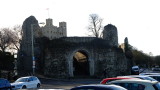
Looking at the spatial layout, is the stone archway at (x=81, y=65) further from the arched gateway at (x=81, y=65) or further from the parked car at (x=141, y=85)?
the parked car at (x=141, y=85)

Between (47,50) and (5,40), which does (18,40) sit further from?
(47,50)

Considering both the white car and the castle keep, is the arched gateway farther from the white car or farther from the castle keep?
the white car

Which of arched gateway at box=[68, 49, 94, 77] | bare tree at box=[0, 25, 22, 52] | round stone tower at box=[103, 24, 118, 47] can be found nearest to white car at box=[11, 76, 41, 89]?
arched gateway at box=[68, 49, 94, 77]

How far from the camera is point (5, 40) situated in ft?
210

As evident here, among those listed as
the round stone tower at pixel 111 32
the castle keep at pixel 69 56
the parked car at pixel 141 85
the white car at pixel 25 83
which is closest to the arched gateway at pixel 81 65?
the castle keep at pixel 69 56

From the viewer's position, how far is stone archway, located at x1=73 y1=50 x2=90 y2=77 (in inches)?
2030

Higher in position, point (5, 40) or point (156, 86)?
point (5, 40)

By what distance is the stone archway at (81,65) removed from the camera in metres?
51.6

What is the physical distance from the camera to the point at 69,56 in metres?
47.9

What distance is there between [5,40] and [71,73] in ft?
74.6

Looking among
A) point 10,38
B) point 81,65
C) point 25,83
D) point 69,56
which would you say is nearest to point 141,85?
point 25,83

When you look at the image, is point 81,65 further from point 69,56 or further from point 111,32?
point 111,32

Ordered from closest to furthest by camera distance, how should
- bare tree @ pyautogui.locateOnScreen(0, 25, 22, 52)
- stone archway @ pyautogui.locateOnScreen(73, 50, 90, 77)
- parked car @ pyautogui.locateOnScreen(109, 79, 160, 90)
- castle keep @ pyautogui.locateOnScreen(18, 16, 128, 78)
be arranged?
parked car @ pyautogui.locateOnScreen(109, 79, 160, 90), castle keep @ pyautogui.locateOnScreen(18, 16, 128, 78), stone archway @ pyautogui.locateOnScreen(73, 50, 90, 77), bare tree @ pyautogui.locateOnScreen(0, 25, 22, 52)

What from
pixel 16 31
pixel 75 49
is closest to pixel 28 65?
pixel 75 49
